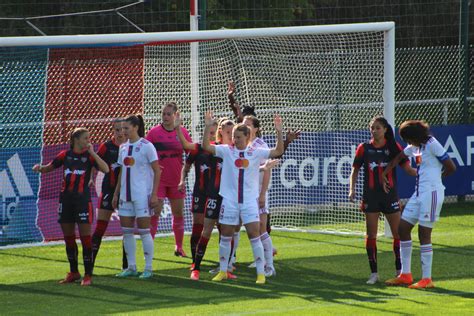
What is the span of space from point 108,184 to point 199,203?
1.12m

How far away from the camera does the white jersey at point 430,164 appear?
36.9ft

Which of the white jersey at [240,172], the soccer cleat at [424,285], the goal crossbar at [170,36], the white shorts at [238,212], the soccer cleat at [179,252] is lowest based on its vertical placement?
the soccer cleat at [424,285]

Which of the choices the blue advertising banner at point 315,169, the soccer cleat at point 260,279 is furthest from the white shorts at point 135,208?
the blue advertising banner at point 315,169

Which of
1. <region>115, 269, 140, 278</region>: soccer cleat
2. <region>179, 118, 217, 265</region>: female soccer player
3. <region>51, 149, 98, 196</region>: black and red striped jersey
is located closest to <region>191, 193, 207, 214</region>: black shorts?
<region>179, 118, 217, 265</region>: female soccer player

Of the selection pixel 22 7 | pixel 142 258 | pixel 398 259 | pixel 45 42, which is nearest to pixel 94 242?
pixel 142 258

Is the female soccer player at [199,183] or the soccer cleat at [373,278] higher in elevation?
the female soccer player at [199,183]

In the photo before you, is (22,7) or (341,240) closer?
(341,240)

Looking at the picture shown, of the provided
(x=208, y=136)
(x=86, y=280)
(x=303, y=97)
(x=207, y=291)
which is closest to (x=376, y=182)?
(x=208, y=136)

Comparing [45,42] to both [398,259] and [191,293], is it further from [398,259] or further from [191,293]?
[398,259]

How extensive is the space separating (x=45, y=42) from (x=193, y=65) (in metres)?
2.93

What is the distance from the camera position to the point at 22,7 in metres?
23.2

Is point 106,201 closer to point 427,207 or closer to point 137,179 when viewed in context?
point 137,179

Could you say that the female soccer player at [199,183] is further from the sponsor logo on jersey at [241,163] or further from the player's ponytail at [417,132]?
the player's ponytail at [417,132]

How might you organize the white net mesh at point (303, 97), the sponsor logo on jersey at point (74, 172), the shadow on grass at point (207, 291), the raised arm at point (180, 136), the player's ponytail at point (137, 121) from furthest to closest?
the white net mesh at point (303, 97) < the player's ponytail at point (137, 121) < the sponsor logo on jersey at point (74, 172) < the raised arm at point (180, 136) < the shadow on grass at point (207, 291)
